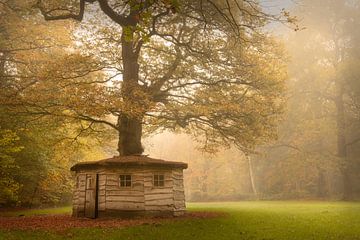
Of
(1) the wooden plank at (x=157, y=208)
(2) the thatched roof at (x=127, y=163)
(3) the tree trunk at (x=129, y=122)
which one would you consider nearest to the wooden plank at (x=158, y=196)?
(1) the wooden plank at (x=157, y=208)

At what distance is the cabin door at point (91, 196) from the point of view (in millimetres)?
23219

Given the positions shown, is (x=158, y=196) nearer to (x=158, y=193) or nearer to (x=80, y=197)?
(x=158, y=193)

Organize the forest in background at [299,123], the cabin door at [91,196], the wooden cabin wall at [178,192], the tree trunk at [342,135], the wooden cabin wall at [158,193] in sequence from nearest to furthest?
the wooden cabin wall at [158,193] → the cabin door at [91,196] → the wooden cabin wall at [178,192] → the forest in background at [299,123] → the tree trunk at [342,135]

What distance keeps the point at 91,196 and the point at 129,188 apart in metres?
2.75

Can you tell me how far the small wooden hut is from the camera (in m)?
22.6

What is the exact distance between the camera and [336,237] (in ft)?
48.6

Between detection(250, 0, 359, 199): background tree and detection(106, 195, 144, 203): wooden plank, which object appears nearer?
detection(106, 195, 144, 203): wooden plank

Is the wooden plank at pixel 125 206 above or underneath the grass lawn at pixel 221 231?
above

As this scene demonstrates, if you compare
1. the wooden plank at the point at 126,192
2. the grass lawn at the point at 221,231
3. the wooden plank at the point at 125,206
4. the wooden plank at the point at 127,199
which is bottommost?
the grass lawn at the point at 221,231

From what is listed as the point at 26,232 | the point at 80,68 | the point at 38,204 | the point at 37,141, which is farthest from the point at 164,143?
the point at 26,232

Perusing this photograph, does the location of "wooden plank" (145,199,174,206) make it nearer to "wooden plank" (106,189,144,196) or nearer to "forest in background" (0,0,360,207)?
"wooden plank" (106,189,144,196)

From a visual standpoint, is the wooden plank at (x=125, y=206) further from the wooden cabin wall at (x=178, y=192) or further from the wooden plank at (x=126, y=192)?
the wooden cabin wall at (x=178, y=192)

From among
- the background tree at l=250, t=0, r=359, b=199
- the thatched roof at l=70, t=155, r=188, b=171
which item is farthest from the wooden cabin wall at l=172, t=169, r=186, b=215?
the background tree at l=250, t=0, r=359, b=199

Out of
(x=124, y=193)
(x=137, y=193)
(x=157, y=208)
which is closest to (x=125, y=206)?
(x=124, y=193)
